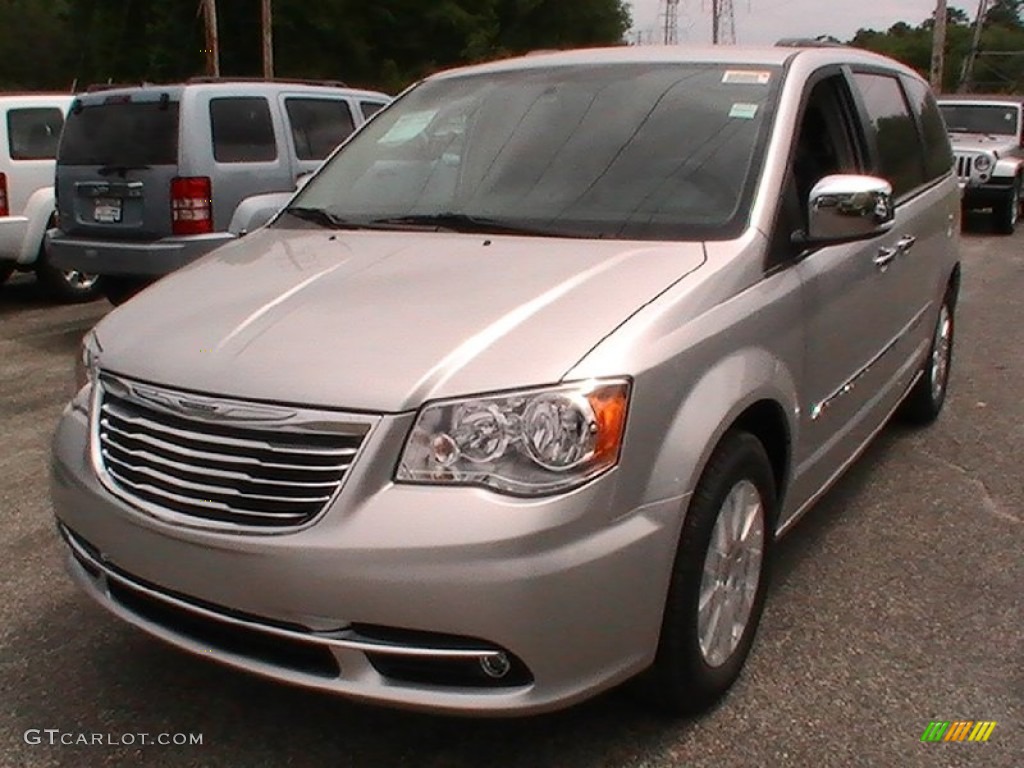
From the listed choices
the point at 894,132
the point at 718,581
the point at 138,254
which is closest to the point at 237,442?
the point at 718,581

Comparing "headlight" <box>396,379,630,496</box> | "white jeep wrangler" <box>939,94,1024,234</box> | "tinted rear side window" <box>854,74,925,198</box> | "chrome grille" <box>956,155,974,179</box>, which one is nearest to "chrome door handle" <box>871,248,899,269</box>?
"tinted rear side window" <box>854,74,925,198</box>

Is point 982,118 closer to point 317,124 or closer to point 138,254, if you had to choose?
point 317,124

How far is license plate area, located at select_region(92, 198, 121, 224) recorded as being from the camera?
25.9 feet

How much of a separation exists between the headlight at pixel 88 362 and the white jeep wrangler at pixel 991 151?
13046mm

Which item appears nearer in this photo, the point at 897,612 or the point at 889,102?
the point at 897,612

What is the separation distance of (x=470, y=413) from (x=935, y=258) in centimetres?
333

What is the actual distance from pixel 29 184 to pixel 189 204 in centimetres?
266

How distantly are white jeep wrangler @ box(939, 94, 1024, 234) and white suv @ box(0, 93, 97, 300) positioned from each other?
33.4 feet

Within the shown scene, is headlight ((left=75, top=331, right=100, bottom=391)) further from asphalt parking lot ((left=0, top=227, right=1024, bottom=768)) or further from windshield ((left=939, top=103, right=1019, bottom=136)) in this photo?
windshield ((left=939, top=103, right=1019, bottom=136))

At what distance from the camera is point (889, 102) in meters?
4.73

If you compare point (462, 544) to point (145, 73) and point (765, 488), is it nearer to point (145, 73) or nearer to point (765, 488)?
point (765, 488)

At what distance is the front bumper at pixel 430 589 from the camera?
7.95 feet

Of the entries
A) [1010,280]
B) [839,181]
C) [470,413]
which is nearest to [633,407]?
[470,413]

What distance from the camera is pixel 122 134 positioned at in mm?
8016
